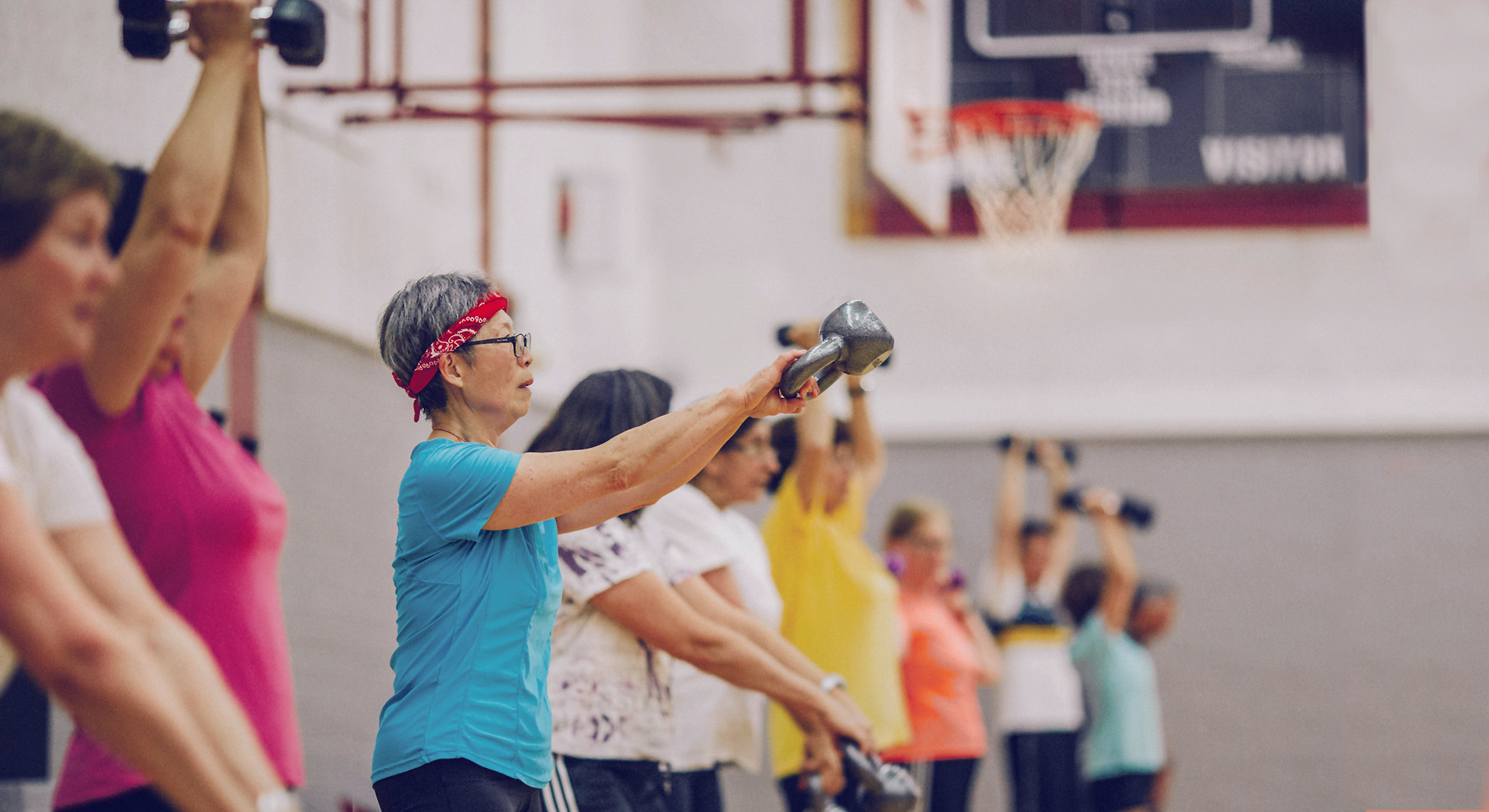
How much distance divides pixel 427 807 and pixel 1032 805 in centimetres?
475

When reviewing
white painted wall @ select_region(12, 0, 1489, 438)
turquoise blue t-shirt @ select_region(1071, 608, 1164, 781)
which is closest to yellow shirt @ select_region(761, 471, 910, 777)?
turquoise blue t-shirt @ select_region(1071, 608, 1164, 781)

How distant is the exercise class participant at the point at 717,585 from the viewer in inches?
131

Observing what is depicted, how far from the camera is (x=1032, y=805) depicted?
21.2ft

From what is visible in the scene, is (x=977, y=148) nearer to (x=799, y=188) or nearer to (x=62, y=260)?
(x=799, y=188)

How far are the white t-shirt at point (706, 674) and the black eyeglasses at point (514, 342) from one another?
90 centimetres

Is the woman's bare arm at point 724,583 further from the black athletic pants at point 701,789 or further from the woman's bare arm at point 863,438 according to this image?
the woman's bare arm at point 863,438

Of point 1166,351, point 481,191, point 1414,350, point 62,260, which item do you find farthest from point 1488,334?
point 62,260

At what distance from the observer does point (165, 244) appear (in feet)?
6.42

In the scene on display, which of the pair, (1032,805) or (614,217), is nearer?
(1032,805)

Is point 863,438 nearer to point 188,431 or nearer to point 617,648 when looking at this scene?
point 617,648

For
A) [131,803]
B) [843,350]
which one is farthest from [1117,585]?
[131,803]

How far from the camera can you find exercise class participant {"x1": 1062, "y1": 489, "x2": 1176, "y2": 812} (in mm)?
6750

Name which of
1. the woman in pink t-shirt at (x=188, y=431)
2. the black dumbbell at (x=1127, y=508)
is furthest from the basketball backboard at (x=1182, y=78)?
the woman in pink t-shirt at (x=188, y=431)

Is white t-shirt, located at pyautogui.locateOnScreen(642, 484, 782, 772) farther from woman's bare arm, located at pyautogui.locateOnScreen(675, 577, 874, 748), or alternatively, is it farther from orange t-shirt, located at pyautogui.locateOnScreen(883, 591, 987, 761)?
orange t-shirt, located at pyautogui.locateOnScreen(883, 591, 987, 761)
